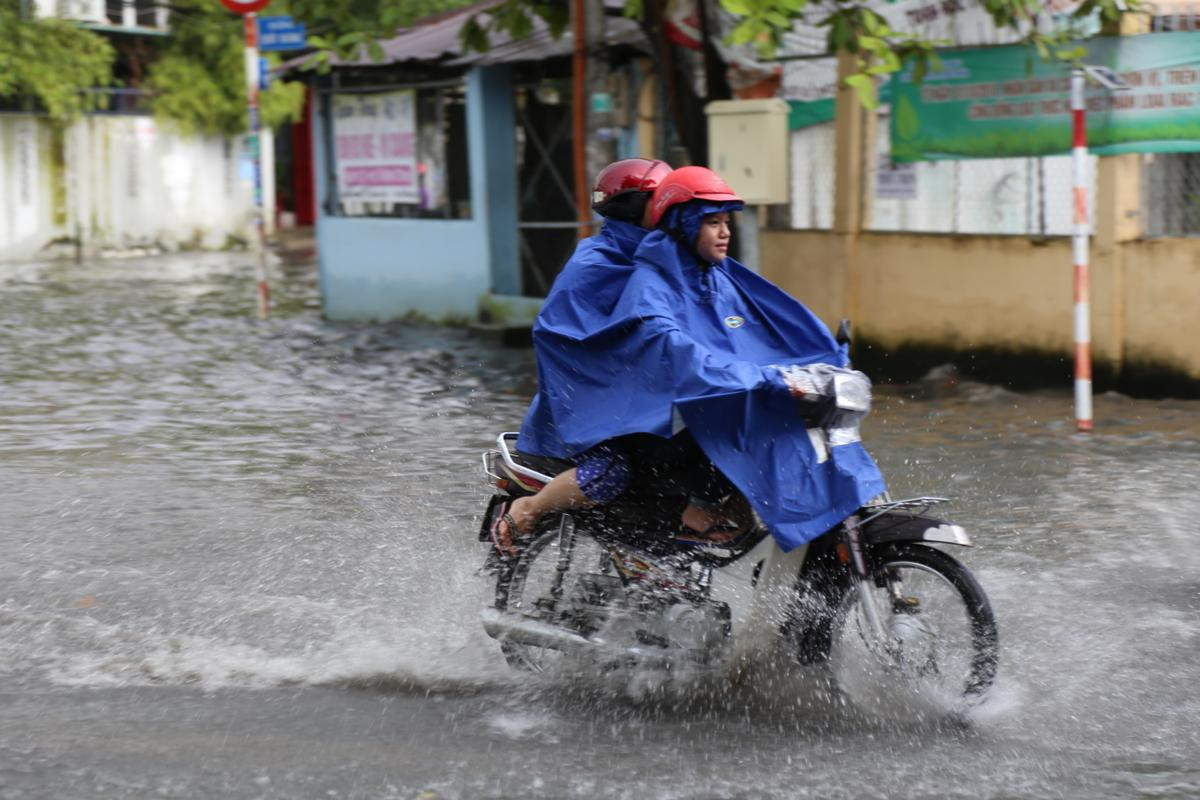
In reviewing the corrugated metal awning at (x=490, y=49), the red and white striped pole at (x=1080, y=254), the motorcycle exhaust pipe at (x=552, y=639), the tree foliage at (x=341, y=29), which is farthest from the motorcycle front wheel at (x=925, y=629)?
the corrugated metal awning at (x=490, y=49)

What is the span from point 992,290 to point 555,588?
A: 6650 mm

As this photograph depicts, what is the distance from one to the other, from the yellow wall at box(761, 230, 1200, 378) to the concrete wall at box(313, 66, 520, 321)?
3.45 meters

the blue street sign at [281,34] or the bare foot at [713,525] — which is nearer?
the bare foot at [713,525]

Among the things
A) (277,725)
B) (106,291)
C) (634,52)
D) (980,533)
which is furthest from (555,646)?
(106,291)

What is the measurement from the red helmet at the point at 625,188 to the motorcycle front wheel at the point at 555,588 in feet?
3.05

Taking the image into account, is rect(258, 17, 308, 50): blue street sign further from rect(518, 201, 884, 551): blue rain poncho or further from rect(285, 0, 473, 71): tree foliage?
rect(518, 201, 884, 551): blue rain poncho

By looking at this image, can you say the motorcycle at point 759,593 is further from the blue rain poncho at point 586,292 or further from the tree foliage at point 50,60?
the tree foliage at point 50,60

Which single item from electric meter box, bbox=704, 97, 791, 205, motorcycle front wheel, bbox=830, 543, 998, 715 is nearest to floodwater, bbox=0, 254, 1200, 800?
motorcycle front wheel, bbox=830, 543, 998, 715

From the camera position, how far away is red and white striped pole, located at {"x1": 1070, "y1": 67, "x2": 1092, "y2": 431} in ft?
30.6

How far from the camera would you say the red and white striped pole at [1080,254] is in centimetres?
934

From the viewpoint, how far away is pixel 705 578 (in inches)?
201

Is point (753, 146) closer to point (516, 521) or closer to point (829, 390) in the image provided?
point (516, 521)

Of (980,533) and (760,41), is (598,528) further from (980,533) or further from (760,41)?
(760,41)

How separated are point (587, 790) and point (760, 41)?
5252 millimetres
